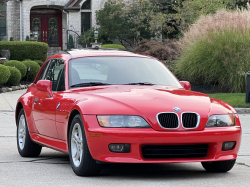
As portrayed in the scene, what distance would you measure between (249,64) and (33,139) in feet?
47.7

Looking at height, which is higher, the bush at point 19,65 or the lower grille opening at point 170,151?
the lower grille opening at point 170,151

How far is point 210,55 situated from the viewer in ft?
71.9

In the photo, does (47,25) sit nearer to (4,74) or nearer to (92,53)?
(4,74)

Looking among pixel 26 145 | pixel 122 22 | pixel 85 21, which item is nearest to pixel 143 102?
pixel 26 145

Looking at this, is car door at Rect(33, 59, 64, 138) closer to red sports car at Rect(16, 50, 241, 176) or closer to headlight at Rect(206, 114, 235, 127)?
red sports car at Rect(16, 50, 241, 176)

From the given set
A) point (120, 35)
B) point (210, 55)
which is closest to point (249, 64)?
point (210, 55)

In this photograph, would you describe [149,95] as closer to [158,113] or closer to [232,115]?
[158,113]

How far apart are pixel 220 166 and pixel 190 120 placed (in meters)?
0.91

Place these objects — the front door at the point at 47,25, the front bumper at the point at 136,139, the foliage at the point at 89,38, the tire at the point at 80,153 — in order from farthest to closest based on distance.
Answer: the front door at the point at 47,25
the foliage at the point at 89,38
the tire at the point at 80,153
the front bumper at the point at 136,139

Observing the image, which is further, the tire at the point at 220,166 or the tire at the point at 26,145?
the tire at the point at 26,145

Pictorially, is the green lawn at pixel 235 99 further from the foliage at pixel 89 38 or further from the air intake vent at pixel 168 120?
the foliage at pixel 89 38

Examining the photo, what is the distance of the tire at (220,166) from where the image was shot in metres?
6.70

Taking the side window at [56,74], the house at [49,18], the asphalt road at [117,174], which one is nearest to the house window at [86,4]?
the house at [49,18]

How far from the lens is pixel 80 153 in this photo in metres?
6.46
